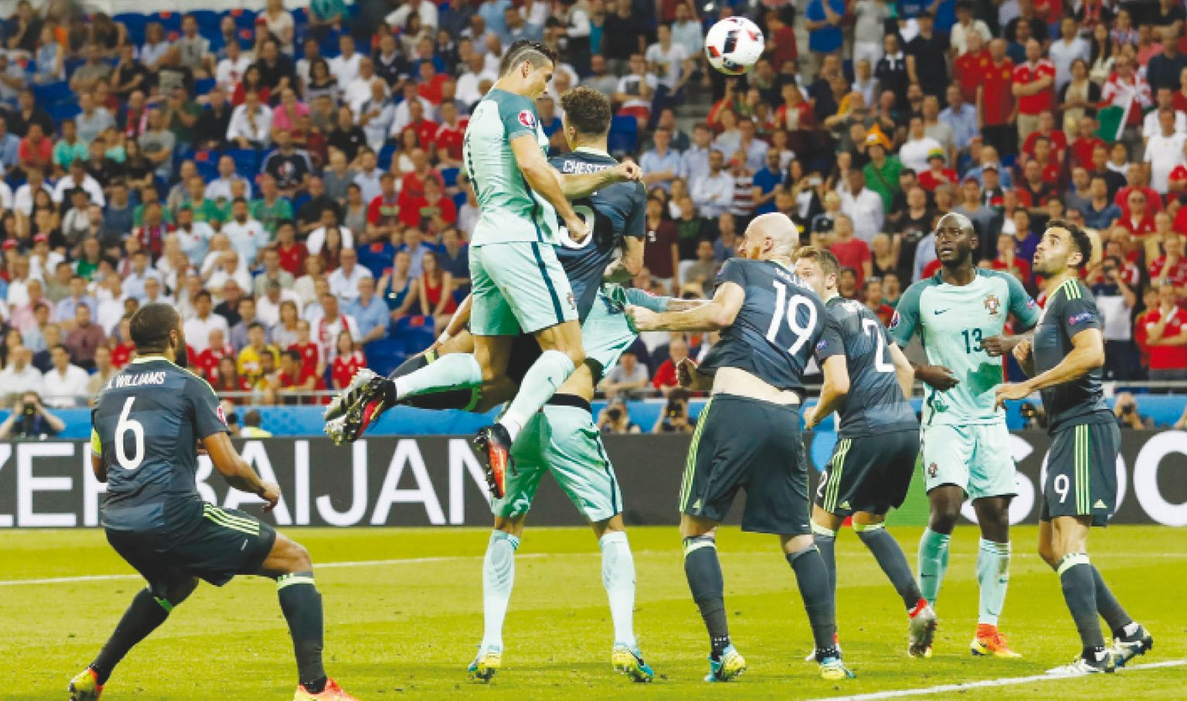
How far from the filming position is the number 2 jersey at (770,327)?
850 cm

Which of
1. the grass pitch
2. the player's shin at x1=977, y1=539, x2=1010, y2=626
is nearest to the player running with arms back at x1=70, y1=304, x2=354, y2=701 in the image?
the grass pitch

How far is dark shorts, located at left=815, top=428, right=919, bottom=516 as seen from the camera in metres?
9.71

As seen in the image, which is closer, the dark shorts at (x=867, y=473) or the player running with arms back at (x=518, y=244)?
the player running with arms back at (x=518, y=244)

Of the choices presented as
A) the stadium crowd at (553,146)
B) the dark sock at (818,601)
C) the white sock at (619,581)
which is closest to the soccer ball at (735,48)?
the white sock at (619,581)

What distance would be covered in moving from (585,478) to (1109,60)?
1478cm

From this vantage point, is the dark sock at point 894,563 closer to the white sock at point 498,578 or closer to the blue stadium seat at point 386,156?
the white sock at point 498,578

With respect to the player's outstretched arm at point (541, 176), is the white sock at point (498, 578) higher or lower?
lower

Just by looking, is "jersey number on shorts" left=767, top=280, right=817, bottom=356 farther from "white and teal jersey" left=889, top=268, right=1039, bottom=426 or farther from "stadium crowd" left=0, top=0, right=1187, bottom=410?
"stadium crowd" left=0, top=0, right=1187, bottom=410

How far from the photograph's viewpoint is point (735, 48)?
10891mm

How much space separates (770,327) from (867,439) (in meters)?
1.55

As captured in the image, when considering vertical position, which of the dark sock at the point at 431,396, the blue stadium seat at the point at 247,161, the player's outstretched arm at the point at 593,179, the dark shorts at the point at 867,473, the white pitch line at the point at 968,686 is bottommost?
the white pitch line at the point at 968,686

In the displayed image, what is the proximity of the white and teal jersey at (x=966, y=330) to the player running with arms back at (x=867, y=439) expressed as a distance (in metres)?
0.20

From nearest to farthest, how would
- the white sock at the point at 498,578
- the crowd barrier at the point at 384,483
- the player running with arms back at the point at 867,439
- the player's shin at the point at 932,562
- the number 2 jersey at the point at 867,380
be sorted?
the white sock at the point at 498,578 → the player running with arms back at the point at 867,439 → the number 2 jersey at the point at 867,380 → the player's shin at the point at 932,562 → the crowd barrier at the point at 384,483

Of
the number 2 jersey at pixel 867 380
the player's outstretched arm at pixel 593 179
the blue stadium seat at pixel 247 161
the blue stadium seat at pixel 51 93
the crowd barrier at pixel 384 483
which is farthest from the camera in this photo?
the blue stadium seat at pixel 51 93
